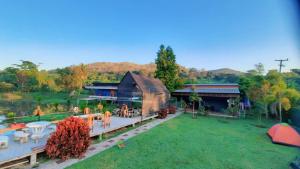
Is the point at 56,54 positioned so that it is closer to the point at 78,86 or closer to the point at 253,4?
the point at 78,86

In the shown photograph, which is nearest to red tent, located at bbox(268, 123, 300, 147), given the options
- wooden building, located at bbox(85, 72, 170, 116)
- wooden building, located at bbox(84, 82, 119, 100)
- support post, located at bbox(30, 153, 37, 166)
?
wooden building, located at bbox(85, 72, 170, 116)

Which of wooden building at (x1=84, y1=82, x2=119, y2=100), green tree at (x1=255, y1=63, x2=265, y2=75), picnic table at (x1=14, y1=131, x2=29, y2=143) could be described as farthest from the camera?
wooden building at (x1=84, y1=82, x2=119, y2=100)

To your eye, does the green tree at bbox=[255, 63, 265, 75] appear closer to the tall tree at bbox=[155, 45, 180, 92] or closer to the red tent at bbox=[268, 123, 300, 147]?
the tall tree at bbox=[155, 45, 180, 92]

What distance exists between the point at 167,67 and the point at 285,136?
15.5 meters

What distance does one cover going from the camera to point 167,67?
21.8 metres

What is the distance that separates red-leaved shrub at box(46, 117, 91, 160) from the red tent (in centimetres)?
1054

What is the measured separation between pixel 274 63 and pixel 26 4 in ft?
87.6

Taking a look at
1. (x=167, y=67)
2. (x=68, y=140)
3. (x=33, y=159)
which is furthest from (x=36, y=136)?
(x=167, y=67)

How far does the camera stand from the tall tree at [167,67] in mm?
21531

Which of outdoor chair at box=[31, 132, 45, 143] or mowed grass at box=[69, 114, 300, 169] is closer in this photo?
mowed grass at box=[69, 114, 300, 169]

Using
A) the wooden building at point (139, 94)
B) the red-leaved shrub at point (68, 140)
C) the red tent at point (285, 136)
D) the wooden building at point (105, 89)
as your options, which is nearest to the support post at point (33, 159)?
the red-leaved shrub at point (68, 140)

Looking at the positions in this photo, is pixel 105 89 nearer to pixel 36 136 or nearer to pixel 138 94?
pixel 138 94

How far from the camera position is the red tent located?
→ 8.14 m

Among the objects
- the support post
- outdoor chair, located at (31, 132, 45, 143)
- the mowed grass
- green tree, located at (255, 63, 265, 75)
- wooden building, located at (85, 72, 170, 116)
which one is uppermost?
green tree, located at (255, 63, 265, 75)
